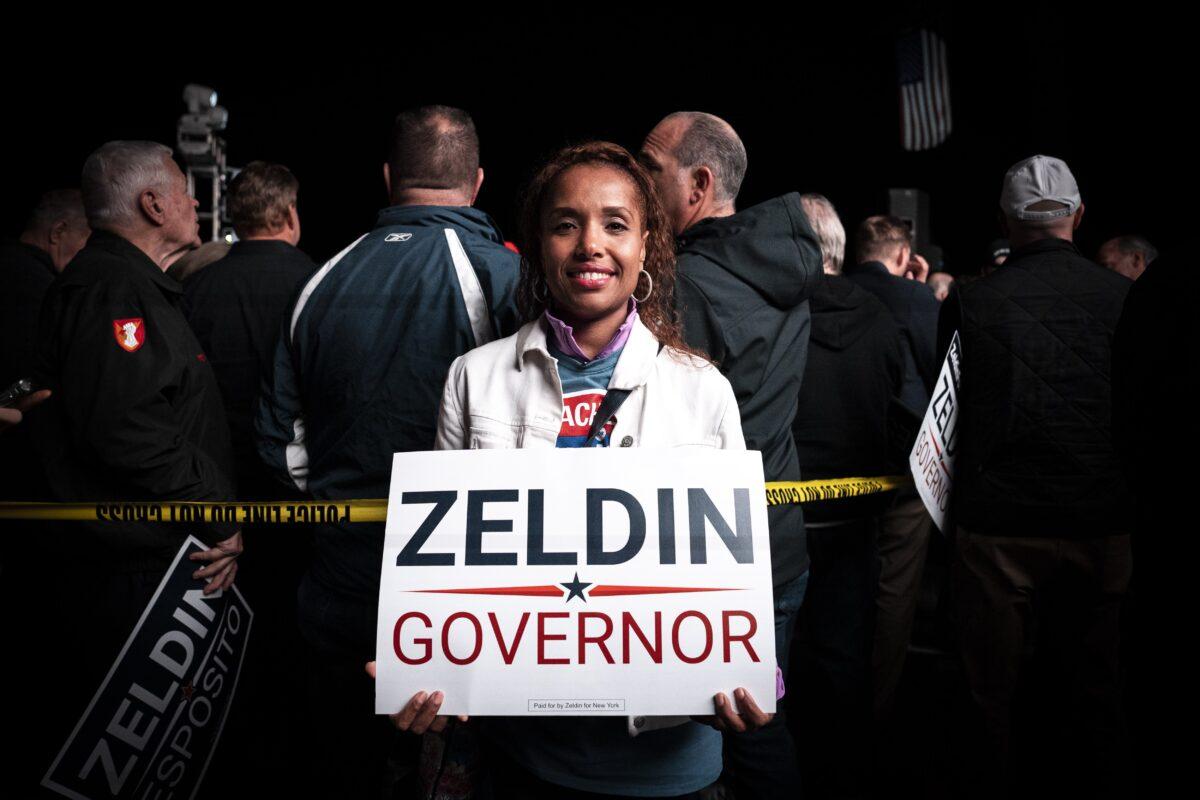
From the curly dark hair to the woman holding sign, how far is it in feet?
0.05

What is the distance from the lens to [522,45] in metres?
8.91

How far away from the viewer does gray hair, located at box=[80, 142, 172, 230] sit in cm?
240

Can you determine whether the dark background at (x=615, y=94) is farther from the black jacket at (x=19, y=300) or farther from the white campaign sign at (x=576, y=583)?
the white campaign sign at (x=576, y=583)

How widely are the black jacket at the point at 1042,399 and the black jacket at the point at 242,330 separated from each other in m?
2.33

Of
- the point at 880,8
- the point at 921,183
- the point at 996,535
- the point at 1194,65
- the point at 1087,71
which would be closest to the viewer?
the point at 996,535

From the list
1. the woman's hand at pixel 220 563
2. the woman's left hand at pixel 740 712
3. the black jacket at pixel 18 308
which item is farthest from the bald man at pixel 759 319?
the black jacket at pixel 18 308

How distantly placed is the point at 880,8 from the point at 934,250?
2.90 m

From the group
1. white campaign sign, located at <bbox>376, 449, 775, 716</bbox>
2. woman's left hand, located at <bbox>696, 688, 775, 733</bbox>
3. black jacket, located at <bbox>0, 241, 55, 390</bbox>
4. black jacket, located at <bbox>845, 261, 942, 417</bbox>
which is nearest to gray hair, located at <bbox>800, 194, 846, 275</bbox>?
black jacket, located at <bbox>845, 261, 942, 417</bbox>

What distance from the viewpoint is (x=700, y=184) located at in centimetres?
232

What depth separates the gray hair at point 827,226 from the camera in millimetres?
3219

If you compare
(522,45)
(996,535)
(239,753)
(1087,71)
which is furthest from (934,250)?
(239,753)

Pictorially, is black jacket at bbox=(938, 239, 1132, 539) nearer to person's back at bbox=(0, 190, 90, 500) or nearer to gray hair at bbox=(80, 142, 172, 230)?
gray hair at bbox=(80, 142, 172, 230)

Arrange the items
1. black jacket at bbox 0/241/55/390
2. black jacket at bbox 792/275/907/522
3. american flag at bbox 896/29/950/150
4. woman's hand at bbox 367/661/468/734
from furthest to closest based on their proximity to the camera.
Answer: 1. american flag at bbox 896/29/950/150
2. black jacket at bbox 0/241/55/390
3. black jacket at bbox 792/275/907/522
4. woman's hand at bbox 367/661/468/734

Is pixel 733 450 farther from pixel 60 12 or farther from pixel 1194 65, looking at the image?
pixel 60 12
